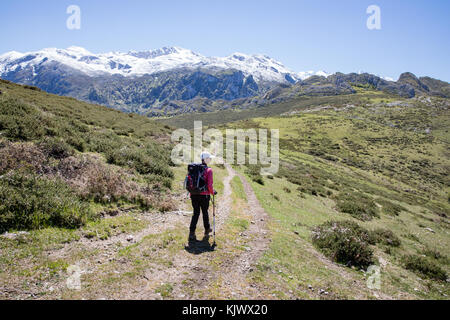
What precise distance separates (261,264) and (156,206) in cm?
677

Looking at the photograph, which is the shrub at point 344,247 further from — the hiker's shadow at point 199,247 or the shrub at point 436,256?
the shrub at point 436,256

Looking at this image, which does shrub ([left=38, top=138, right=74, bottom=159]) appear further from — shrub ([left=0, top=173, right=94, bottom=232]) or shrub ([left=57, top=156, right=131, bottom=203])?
shrub ([left=0, top=173, right=94, bottom=232])

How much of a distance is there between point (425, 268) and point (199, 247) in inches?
457

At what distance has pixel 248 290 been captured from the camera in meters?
6.61

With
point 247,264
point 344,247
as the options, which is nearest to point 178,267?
point 247,264

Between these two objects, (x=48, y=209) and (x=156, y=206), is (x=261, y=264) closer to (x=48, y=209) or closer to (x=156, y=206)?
(x=156, y=206)

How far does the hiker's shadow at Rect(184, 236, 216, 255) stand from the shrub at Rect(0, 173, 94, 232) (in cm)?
435

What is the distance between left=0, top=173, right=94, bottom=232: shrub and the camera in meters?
7.66

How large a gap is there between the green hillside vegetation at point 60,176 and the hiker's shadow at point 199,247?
3815mm

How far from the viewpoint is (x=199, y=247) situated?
8938mm

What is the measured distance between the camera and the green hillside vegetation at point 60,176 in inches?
322

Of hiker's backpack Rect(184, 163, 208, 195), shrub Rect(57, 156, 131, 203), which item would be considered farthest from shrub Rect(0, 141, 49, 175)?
hiker's backpack Rect(184, 163, 208, 195)

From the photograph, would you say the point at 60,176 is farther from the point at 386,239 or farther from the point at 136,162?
the point at 386,239

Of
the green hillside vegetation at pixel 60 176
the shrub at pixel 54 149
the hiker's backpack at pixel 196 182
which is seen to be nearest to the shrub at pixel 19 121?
the green hillside vegetation at pixel 60 176
